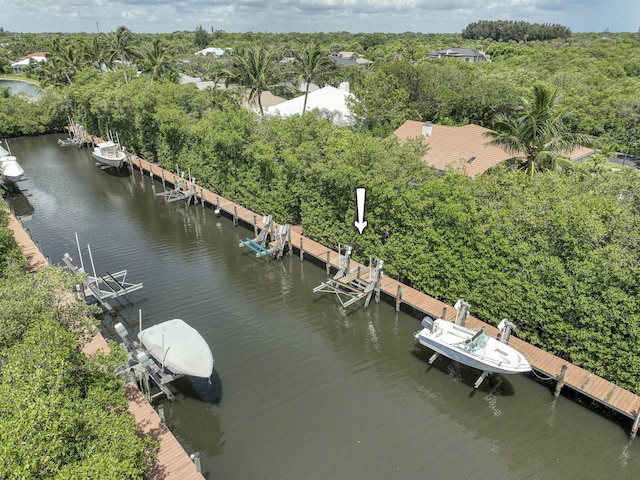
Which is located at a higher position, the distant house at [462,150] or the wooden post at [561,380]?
the distant house at [462,150]

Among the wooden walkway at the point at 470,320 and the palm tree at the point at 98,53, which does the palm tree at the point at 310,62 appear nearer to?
the wooden walkway at the point at 470,320

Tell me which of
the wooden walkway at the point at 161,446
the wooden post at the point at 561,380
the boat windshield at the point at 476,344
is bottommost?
the wooden walkway at the point at 161,446

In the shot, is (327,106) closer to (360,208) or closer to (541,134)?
(360,208)

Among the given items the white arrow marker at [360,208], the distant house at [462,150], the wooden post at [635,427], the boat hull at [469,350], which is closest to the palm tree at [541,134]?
the white arrow marker at [360,208]

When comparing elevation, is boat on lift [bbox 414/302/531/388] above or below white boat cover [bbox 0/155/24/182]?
below

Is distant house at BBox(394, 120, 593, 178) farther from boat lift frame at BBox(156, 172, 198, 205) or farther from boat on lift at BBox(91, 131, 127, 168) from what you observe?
boat on lift at BBox(91, 131, 127, 168)

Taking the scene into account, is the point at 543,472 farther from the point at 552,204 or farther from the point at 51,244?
the point at 51,244

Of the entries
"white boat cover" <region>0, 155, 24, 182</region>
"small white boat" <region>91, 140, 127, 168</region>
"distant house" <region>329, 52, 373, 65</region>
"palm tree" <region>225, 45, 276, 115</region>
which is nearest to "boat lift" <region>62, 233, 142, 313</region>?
"white boat cover" <region>0, 155, 24, 182</region>

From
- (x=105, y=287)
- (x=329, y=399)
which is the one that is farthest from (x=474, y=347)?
(x=105, y=287)
